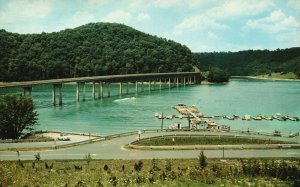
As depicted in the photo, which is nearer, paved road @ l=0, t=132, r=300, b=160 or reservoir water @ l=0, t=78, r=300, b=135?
paved road @ l=0, t=132, r=300, b=160

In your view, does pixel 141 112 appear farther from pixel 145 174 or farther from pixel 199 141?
pixel 145 174

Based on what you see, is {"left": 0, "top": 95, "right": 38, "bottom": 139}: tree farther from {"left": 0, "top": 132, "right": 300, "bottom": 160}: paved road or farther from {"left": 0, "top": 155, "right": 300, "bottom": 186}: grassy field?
{"left": 0, "top": 155, "right": 300, "bottom": 186}: grassy field

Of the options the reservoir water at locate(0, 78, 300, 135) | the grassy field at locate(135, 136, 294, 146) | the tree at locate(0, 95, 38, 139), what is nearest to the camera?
the grassy field at locate(135, 136, 294, 146)

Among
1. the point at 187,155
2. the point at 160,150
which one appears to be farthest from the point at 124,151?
the point at 187,155

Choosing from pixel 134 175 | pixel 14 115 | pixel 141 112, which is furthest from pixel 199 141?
pixel 141 112

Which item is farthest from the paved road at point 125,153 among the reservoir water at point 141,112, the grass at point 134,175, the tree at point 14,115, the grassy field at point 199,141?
the reservoir water at point 141,112

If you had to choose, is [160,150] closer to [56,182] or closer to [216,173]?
[216,173]

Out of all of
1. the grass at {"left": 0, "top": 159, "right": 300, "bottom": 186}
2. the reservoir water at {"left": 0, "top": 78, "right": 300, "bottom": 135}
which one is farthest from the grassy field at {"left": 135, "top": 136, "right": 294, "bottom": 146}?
the reservoir water at {"left": 0, "top": 78, "right": 300, "bottom": 135}
